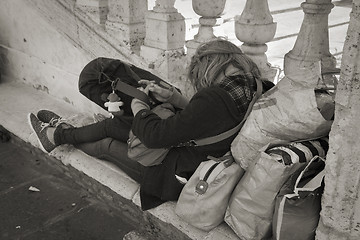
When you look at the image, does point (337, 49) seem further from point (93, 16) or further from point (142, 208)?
point (142, 208)

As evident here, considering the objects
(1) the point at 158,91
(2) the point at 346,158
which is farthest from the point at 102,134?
(2) the point at 346,158

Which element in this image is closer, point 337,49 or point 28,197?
point 28,197

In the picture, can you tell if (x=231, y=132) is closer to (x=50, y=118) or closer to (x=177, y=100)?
(x=177, y=100)

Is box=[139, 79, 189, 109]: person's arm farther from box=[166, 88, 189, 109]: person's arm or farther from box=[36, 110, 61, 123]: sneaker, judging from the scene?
box=[36, 110, 61, 123]: sneaker

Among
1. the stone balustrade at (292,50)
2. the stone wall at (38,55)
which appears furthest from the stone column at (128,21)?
the stone wall at (38,55)

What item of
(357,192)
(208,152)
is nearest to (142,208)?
(208,152)

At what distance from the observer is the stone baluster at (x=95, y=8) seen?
3.42 metres

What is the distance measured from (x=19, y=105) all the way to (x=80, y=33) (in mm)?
946

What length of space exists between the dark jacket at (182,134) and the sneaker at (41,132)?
0.98 metres

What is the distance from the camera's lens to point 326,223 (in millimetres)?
1817

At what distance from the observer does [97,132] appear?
2883 mm

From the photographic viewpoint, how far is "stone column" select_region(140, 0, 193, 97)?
10.1 ft

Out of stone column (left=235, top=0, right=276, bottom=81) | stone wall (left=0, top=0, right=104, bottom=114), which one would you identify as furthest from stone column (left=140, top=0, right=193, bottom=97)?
stone wall (left=0, top=0, right=104, bottom=114)

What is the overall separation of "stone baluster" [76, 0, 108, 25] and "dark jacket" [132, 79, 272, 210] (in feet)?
4.49
